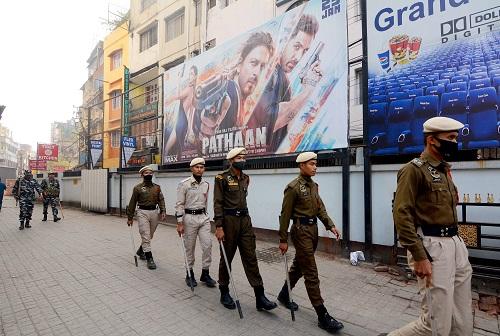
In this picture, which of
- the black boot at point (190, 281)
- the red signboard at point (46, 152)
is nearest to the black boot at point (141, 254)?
the black boot at point (190, 281)

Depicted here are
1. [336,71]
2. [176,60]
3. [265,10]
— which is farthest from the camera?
[176,60]

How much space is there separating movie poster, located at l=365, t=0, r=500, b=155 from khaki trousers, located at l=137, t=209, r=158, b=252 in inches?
175

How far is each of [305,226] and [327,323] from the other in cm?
104

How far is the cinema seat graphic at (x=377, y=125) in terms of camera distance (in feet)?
19.9

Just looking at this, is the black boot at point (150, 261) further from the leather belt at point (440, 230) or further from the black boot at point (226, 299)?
the leather belt at point (440, 230)

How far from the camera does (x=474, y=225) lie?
4758 mm

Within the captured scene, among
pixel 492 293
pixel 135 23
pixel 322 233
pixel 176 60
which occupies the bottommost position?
pixel 492 293

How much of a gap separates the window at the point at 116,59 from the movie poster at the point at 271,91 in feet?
49.3

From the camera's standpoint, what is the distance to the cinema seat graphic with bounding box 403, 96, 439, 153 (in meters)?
5.55

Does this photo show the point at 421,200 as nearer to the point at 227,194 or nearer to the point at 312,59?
the point at 227,194

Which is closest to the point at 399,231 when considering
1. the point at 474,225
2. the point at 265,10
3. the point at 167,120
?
the point at 474,225

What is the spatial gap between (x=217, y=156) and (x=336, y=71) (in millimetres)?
4378

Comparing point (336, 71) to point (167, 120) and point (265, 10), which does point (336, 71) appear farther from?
point (265, 10)

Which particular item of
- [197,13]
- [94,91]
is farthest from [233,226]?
[94,91]
